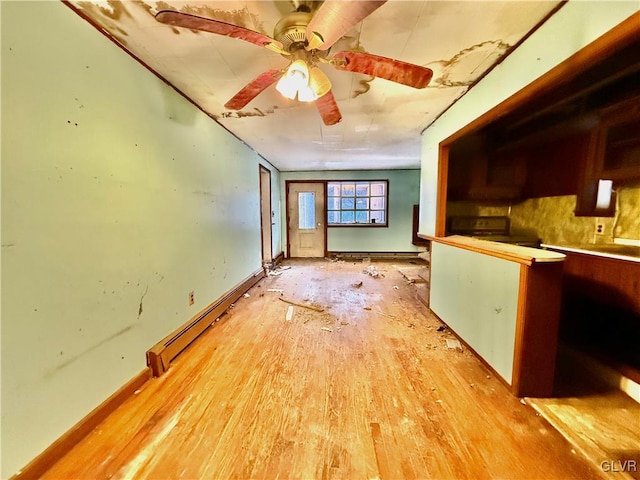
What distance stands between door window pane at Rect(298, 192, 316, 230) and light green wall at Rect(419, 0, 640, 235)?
13.0 feet

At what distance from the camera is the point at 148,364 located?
1754 mm

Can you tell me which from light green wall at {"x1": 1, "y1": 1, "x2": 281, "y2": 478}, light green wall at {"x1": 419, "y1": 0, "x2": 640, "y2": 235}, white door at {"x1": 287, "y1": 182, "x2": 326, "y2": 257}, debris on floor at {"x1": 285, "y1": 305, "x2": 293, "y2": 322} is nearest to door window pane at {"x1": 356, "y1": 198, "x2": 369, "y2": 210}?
white door at {"x1": 287, "y1": 182, "x2": 326, "y2": 257}

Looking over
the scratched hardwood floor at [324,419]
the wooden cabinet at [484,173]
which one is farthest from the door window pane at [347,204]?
the scratched hardwood floor at [324,419]

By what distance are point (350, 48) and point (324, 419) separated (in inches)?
86.7

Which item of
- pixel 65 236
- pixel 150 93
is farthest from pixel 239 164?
pixel 65 236

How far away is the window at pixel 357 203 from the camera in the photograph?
6125 mm

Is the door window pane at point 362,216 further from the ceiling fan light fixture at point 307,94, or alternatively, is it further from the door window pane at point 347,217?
the ceiling fan light fixture at point 307,94

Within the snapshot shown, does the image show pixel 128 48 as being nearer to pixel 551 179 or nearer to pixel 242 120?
pixel 242 120

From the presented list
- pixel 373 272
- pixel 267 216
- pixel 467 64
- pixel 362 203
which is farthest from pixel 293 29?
pixel 362 203

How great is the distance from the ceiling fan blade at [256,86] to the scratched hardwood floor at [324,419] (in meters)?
1.90

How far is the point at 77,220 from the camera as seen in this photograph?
50.3 inches

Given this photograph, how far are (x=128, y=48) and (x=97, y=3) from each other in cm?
36

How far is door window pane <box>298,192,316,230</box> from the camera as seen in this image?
6.19m

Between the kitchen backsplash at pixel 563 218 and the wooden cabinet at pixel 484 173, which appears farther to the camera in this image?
Result: the wooden cabinet at pixel 484 173
